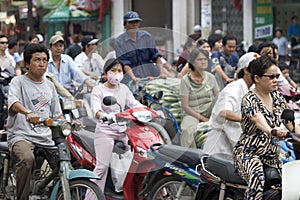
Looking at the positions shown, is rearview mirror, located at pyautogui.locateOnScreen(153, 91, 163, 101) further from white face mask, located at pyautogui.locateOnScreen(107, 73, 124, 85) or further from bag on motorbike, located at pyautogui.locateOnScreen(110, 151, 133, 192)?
bag on motorbike, located at pyautogui.locateOnScreen(110, 151, 133, 192)

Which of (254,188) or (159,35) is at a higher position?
(159,35)

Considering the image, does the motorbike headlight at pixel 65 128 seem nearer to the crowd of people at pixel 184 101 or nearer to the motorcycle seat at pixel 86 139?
the crowd of people at pixel 184 101

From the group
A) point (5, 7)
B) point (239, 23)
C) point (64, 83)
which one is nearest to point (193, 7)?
point (239, 23)

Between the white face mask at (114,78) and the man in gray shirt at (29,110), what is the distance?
1.79 feet

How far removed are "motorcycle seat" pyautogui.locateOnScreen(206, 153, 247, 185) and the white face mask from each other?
1648mm

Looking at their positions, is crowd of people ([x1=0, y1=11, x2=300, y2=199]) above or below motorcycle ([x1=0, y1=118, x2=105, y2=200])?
above

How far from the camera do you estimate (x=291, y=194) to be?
6.27 m

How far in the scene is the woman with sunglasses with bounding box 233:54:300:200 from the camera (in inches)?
255

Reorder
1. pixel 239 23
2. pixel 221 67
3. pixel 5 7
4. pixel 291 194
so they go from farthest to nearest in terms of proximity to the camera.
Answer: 1. pixel 5 7
2. pixel 239 23
3. pixel 221 67
4. pixel 291 194

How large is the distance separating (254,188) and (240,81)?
1670 millimetres

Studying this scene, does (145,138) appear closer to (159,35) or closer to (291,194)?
(159,35)

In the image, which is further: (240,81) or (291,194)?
(240,81)

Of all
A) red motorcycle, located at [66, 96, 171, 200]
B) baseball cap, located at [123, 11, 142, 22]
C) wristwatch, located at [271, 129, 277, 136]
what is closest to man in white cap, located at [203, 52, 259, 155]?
red motorcycle, located at [66, 96, 171, 200]

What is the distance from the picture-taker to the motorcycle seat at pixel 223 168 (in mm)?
6777
